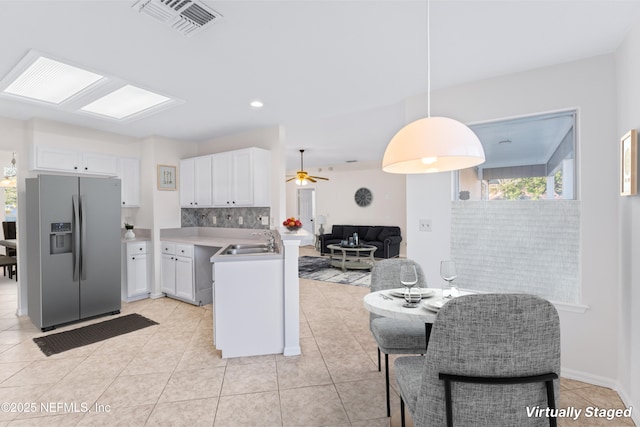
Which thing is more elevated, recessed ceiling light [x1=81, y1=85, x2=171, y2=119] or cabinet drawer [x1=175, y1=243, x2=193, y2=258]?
recessed ceiling light [x1=81, y1=85, x2=171, y2=119]

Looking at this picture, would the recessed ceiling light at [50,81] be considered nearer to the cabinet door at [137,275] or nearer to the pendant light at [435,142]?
the cabinet door at [137,275]

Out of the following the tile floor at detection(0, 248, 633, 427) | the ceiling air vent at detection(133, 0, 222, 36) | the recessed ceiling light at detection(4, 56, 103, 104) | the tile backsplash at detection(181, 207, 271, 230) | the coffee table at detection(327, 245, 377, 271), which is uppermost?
the recessed ceiling light at detection(4, 56, 103, 104)

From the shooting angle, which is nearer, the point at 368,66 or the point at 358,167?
the point at 368,66

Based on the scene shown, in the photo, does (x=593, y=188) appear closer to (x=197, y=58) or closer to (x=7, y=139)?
(x=197, y=58)

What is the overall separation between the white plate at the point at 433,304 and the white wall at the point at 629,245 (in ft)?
4.30

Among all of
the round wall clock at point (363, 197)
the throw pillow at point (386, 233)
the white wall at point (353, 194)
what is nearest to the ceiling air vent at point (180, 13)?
the throw pillow at point (386, 233)

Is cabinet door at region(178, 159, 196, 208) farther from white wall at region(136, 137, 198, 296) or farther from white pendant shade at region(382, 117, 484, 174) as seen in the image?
white pendant shade at region(382, 117, 484, 174)

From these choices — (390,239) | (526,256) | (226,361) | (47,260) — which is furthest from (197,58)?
(390,239)

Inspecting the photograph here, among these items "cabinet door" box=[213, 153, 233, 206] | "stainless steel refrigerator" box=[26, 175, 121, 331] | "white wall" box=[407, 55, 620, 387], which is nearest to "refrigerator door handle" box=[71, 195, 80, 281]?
"stainless steel refrigerator" box=[26, 175, 121, 331]

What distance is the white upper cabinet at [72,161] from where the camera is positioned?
380cm

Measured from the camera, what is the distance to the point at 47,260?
3.45m

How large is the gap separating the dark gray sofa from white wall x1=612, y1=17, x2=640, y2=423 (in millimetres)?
5317

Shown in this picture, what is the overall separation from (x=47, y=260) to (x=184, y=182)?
199 cm

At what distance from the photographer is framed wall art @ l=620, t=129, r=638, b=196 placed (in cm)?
190
